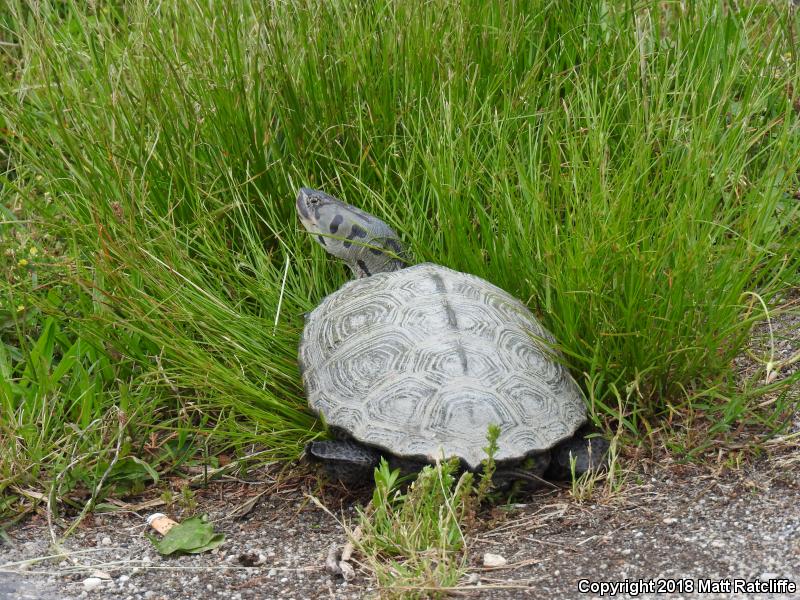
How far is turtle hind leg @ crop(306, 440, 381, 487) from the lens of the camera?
2.51 meters

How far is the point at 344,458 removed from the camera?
2502mm

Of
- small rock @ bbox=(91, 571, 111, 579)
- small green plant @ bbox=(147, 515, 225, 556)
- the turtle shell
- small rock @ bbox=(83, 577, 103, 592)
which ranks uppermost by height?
the turtle shell

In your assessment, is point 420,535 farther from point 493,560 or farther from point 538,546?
point 538,546

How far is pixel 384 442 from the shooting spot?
245 cm

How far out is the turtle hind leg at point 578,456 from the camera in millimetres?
2541

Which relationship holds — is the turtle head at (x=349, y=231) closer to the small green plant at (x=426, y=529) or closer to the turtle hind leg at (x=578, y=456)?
the turtle hind leg at (x=578, y=456)

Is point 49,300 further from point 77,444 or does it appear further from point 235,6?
point 235,6

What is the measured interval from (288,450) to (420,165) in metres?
1.07

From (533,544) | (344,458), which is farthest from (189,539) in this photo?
(533,544)

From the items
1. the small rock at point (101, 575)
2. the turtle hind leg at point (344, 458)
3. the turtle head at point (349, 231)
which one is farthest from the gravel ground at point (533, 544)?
the turtle head at point (349, 231)

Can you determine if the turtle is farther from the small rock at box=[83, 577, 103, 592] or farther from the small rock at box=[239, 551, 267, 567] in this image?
the small rock at box=[83, 577, 103, 592]

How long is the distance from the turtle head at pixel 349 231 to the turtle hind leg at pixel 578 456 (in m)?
0.85

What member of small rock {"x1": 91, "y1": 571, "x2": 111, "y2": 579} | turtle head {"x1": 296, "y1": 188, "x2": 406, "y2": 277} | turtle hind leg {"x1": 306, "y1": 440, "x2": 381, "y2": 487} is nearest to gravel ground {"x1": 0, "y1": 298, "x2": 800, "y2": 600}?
small rock {"x1": 91, "y1": 571, "x2": 111, "y2": 579}

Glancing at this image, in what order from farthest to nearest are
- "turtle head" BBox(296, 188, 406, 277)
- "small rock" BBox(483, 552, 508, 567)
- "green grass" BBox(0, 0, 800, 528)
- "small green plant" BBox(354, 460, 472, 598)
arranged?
"turtle head" BBox(296, 188, 406, 277) < "green grass" BBox(0, 0, 800, 528) < "small rock" BBox(483, 552, 508, 567) < "small green plant" BBox(354, 460, 472, 598)
